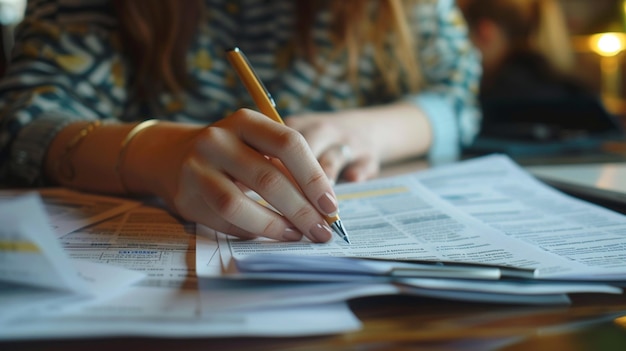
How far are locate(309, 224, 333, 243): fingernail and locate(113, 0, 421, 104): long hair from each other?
534 millimetres

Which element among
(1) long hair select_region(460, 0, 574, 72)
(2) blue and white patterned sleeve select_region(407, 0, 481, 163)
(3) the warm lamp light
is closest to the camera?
(2) blue and white patterned sleeve select_region(407, 0, 481, 163)

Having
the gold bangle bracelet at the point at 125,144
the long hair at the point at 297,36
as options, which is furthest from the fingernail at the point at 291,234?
the long hair at the point at 297,36

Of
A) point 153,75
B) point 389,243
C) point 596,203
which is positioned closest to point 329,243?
point 389,243

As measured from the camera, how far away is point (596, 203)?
521 mm

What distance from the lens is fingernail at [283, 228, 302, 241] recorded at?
402mm

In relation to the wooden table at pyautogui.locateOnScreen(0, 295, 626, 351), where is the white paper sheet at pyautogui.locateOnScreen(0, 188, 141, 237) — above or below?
above

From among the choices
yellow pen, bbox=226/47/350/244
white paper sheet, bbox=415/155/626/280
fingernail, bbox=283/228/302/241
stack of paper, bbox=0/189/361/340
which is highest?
yellow pen, bbox=226/47/350/244

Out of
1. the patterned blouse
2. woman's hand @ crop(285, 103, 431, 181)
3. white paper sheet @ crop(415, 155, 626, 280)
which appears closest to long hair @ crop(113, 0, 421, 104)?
the patterned blouse

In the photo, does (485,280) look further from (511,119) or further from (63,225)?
(511,119)

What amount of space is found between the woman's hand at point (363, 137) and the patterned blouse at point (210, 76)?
49 mm

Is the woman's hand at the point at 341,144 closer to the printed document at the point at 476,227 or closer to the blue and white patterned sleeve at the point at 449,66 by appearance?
the printed document at the point at 476,227

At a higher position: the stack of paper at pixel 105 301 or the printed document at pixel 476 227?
the stack of paper at pixel 105 301

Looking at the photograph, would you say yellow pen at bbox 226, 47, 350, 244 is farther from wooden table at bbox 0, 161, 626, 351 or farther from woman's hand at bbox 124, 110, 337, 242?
wooden table at bbox 0, 161, 626, 351

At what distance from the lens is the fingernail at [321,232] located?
1.30 ft
